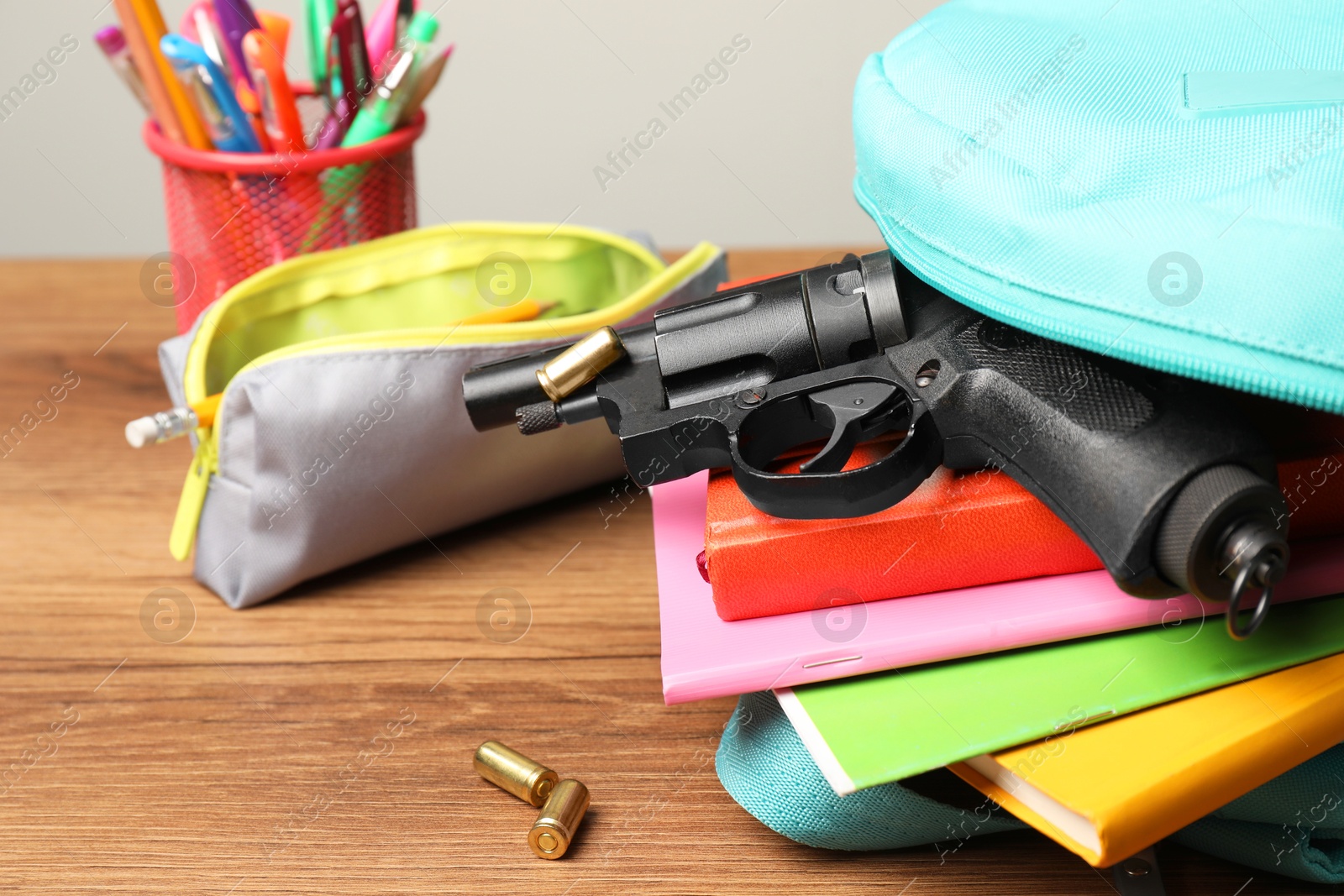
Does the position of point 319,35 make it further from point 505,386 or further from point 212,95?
point 505,386

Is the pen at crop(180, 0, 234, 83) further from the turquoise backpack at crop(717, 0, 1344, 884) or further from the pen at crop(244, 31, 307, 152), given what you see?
the turquoise backpack at crop(717, 0, 1344, 884)

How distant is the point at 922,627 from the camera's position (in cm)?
39

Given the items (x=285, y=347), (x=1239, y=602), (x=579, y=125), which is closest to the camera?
(x=1239, y=602)

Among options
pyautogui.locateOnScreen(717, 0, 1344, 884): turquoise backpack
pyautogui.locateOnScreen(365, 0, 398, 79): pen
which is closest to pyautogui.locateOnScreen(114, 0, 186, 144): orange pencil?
pyautogui.locateOnScreen(365, 0, 398, 79): pen

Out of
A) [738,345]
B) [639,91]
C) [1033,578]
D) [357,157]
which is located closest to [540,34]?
[639,91]

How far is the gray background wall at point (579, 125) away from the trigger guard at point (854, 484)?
667 mm

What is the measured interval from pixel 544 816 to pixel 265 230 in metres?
0.41

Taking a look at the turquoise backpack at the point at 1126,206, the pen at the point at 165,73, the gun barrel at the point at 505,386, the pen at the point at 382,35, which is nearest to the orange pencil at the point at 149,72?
the pen at the point at 165,73

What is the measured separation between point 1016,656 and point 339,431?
33 cm

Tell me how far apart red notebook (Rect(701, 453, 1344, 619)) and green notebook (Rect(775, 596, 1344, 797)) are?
0.10 ft

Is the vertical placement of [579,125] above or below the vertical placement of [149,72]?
below

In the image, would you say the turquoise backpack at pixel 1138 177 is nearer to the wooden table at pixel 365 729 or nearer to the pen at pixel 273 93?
the wooden table at pixel 365 729

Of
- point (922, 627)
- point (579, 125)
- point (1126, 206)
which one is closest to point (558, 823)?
point (922, 627)

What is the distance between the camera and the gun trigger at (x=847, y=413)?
16.4 inches
